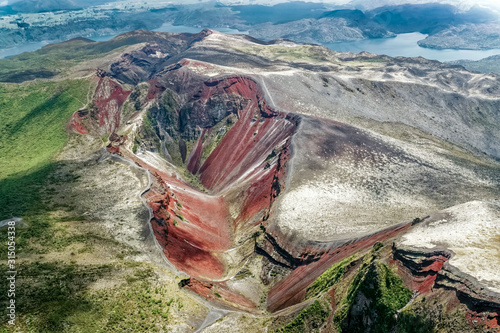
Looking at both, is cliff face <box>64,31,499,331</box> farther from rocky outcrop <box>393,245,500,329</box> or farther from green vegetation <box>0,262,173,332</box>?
green vegetation <box>0,262,173,332</box>

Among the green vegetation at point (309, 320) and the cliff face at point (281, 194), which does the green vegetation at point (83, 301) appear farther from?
the green vegetation at point (309, 320)

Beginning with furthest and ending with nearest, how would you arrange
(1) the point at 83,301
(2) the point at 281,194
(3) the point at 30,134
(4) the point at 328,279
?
(3) the point at 30,134
(2) the point at 281,194
(4) the point at 328,279
(1) the point at 83,301

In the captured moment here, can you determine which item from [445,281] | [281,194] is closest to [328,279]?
[445,281]

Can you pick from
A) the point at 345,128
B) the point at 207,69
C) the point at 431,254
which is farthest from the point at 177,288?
the point at 207,69

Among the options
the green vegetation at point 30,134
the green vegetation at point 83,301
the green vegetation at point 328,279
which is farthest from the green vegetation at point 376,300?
the green vegetation at point 30,134

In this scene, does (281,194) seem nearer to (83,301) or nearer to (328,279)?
(328,279)

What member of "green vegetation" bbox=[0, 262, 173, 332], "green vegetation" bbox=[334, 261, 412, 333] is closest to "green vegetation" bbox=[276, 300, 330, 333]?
"green vegetation" bbox=[334, 261, 412, 333]
